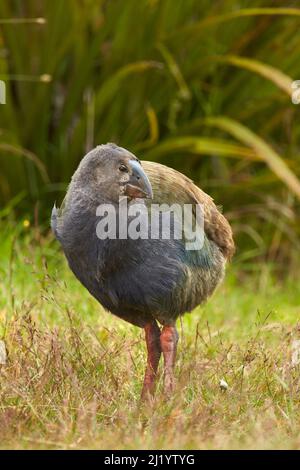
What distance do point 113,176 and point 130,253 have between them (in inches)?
10.3

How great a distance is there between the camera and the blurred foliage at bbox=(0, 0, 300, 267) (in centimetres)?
618

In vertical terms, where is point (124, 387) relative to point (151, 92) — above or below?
below

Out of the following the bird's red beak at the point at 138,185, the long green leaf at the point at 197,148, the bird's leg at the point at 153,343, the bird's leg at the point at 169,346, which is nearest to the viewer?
the bird's red beak at the point at 138,185

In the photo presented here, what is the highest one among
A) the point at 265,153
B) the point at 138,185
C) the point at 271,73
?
the point at 271,73

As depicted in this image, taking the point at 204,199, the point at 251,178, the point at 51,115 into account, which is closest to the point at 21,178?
the point at 51,115

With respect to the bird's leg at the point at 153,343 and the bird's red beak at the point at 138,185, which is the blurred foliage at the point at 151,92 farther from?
the bird's red beak at the point at 138,185

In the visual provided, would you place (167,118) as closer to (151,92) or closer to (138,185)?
(151,92)

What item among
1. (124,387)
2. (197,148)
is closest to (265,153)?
(197,148)

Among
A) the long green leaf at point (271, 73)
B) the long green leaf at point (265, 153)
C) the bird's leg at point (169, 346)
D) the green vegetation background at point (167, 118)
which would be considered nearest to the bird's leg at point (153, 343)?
the bird's leg at point (169, 346)

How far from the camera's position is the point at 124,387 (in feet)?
11.7

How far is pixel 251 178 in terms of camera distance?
6.63 metres

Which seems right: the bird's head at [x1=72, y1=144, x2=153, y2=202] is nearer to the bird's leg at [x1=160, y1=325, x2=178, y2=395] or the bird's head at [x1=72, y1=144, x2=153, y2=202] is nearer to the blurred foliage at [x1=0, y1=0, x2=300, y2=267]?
the bird's leg at [x1=160, y1=325, x2=178, y2=395]

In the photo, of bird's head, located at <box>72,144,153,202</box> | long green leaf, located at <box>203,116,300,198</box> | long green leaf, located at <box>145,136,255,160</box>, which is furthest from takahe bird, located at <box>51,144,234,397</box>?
→ long green leaf, located at <box>145,136,255,160</box>

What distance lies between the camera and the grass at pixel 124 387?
9.78ft
